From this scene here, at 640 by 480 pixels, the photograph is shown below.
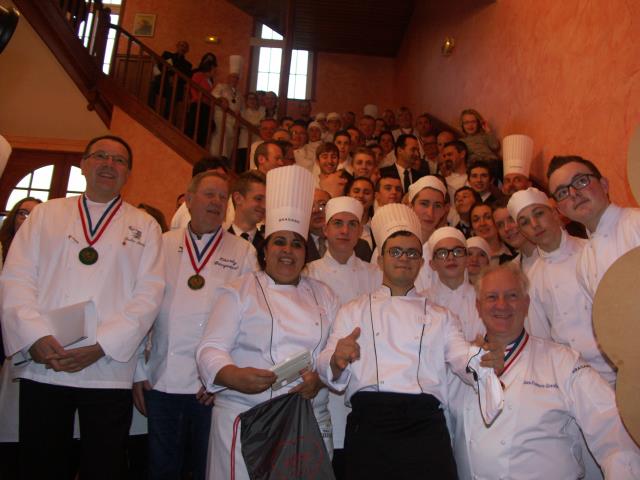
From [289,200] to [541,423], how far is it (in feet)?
4.15

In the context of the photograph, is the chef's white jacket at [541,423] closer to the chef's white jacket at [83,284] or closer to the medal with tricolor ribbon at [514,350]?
the medal with tricolor ribbon at [514,350]

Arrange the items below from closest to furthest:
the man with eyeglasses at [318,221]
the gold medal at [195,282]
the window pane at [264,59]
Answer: the gold medal at [195,282], the man with eyeglasses at [318,221], the window pane at [264,59]

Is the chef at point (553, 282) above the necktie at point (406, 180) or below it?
below

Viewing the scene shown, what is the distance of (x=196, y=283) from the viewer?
2.35 m

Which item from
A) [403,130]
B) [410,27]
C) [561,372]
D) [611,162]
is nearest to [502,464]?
[561,372]

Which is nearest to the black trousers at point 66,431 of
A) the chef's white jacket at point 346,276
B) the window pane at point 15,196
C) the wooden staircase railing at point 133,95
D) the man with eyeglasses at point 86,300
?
the man with eyeglasses at point 86,300

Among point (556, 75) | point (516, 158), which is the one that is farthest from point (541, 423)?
point (556, 75)

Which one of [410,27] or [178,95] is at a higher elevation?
[410,27]

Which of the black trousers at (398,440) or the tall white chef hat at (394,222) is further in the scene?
the tall white chef hat at (394,222)

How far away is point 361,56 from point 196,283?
9.97m

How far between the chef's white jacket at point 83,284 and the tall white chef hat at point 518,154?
9.43 feet

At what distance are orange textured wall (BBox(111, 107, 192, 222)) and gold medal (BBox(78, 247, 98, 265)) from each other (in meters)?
4.49

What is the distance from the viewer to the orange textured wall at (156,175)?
655 centimetres

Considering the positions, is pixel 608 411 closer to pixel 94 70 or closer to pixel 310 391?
pixel 310 391
